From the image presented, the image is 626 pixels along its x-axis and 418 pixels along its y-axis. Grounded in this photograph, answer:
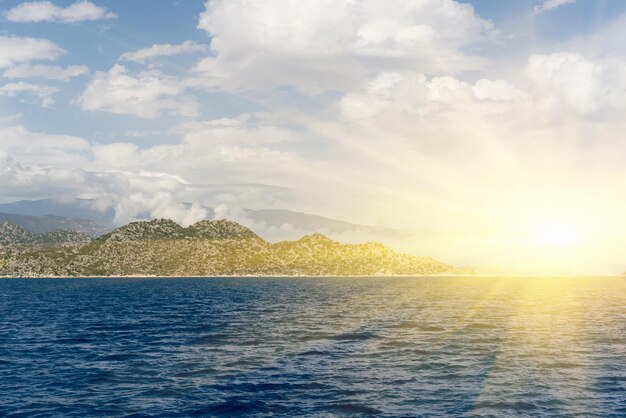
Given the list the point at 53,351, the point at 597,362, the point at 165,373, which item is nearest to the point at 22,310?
the point at 53,351

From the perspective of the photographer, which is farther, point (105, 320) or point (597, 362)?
point (105, 320)

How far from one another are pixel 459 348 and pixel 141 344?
4436 cm

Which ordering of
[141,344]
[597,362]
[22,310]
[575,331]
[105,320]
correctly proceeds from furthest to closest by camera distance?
[22,310] → [105,320] → [575,331] → [141,344] → [597,362]

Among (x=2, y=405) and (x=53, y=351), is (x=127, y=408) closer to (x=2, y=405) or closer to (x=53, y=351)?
(x=2, y=405)

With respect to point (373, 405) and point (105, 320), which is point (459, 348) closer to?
point (373, 405)

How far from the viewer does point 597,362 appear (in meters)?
61.2

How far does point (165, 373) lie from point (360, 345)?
28711 millimetres

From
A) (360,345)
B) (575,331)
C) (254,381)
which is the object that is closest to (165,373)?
(254,381)

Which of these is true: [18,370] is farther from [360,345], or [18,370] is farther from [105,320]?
[105,320]

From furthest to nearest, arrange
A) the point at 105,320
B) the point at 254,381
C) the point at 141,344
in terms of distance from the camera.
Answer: the point at 105,320 < the point at 141,344 < the point at 254,381

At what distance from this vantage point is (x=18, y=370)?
2243 inches

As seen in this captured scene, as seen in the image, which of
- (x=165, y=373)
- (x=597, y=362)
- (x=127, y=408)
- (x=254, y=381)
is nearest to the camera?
(x=127, y=408)

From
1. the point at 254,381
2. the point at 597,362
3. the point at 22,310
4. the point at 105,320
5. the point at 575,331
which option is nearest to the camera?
the point at 254,381

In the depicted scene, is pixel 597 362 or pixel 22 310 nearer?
pixel 597 362
